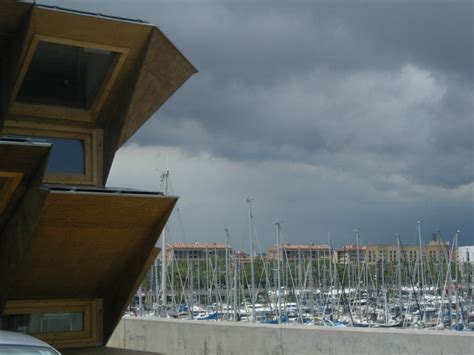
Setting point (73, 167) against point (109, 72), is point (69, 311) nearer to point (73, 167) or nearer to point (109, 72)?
point (73, 167)

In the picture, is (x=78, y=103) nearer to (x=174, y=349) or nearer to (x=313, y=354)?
(x=174, y=349)

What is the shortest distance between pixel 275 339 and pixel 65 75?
29.8ft

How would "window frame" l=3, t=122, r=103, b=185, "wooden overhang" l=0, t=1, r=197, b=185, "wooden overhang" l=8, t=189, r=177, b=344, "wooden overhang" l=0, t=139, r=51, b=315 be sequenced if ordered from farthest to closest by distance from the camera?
"window frame" l=3, t=122, r=103, b=185 → "wooden overhang" l=0, t=1, r=197, b=185 → "wooden overhang" l=8, t=189, r=177, b=344 → "wooden overhang" l=0, t=139, r=51, b=315

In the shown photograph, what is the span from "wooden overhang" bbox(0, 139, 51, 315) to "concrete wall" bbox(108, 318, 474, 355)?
4.68m

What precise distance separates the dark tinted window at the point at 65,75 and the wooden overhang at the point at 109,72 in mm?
188

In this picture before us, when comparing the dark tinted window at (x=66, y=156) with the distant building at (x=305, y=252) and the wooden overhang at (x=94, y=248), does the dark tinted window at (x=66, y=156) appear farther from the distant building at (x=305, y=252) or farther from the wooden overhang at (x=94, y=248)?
the distant building at (x=305, y=252)

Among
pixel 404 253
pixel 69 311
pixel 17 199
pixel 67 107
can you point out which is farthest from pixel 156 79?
pixel 404 253

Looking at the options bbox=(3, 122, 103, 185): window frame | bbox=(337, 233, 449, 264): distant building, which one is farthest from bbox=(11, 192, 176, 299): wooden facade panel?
bbox=(337, 233, 449, 264): distant building

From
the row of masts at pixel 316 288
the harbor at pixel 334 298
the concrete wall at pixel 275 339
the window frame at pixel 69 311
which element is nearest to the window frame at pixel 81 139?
the window frame at pixel 69 311

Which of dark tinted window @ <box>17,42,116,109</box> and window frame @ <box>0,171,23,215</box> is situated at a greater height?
dark tinted window @ <box>17,42,116,109</box>

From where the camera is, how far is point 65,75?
19.3 m

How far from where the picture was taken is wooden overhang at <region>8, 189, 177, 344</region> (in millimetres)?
17141

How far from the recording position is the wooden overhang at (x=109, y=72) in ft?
56.9

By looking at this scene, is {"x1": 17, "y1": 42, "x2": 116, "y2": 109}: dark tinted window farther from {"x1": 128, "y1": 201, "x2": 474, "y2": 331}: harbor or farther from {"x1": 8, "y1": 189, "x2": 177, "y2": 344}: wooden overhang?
{"x1": 128, "y1": 201, "x2": 474, "y2": 331}: harbor
